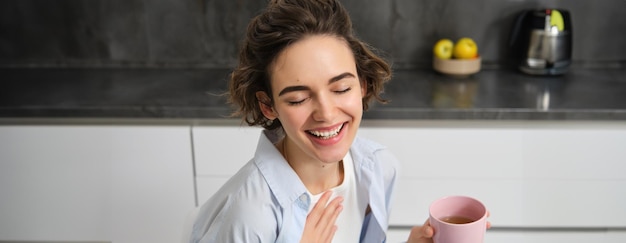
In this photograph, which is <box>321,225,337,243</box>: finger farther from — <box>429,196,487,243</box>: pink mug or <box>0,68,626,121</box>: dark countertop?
<box>0,68,626,121</box>: dark countertop

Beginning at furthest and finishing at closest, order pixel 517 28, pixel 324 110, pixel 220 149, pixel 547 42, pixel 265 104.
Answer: pixel 517 28 < pixel 547 42 < pixel 220 149 < pixel 265 104 < pixel 324 110

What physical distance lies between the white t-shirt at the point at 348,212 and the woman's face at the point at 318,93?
22 centimetres

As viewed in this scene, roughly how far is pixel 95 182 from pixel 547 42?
4.90 ft

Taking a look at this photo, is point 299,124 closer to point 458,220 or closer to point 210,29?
point 458,220

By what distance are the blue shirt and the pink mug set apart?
0.23 metres

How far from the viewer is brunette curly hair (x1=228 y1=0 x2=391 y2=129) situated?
1.13 metres

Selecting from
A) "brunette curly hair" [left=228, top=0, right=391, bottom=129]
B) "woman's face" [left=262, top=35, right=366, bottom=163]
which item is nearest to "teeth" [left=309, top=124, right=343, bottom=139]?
"woman's face" [left=262, top=35, right=366, bottom=163]

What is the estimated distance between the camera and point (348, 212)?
1383mm

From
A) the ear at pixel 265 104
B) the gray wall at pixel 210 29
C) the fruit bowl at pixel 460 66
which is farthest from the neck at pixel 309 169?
the gray wall at pixel 210 29

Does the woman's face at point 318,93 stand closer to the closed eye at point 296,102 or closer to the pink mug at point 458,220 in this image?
the closed eye at point 296,102

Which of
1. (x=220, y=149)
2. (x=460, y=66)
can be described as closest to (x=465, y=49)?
(x=460, y=66)

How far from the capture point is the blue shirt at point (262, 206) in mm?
1168

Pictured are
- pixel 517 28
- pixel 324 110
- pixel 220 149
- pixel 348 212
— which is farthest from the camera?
pixel 517 28

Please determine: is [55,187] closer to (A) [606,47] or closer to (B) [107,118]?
(B) [107,118]
